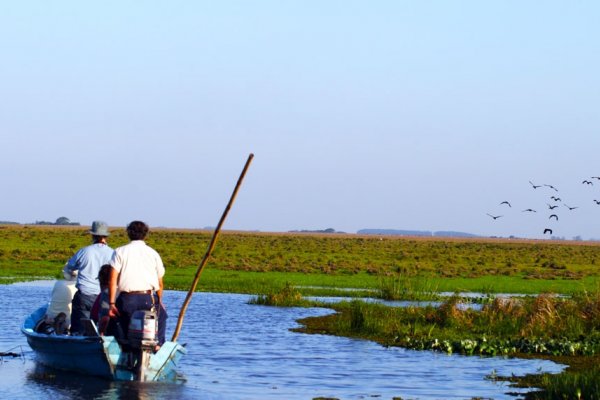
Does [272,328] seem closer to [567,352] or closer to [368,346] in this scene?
[368,346]

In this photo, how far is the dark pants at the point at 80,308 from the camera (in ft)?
59.4

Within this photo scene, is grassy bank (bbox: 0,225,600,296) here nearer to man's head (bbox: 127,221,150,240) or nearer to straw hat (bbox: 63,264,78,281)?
straw hat (bbox: 63,264,78,281)

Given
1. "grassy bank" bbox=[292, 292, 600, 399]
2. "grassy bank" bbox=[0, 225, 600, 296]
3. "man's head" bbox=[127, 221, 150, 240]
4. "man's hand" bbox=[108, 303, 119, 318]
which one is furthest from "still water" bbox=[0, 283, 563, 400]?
"grassy bank" bbox=[0, 225, 600, 296]

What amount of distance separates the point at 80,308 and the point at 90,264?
881 millimetres

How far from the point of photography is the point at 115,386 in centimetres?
1686

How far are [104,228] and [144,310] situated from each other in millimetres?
1999

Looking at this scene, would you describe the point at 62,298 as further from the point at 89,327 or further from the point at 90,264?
the point at 89,327

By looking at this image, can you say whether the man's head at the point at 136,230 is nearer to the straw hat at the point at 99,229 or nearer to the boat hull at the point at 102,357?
the straw hat at the point at 99,229

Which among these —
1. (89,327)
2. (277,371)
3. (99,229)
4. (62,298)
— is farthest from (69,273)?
(277,371)

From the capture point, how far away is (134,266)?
54.6 ft

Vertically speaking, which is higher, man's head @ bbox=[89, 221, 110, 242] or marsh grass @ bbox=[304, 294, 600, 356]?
man's head @ bbox=[89, 221, 110, 242]

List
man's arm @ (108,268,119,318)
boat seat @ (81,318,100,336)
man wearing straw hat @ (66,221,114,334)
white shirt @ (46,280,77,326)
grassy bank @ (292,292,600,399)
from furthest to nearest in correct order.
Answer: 1. grassy bank @ (292,292,600,399)
2. white shirt @ (46,280,77,326)
3. man wearing straw hat @ (66,221,114,334)
4. boat seat @ (81,318,100,336)
5. man's arm @ (108,268,119,318)

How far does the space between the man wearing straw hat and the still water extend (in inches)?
52.8

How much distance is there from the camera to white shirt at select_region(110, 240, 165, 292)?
16578 mm
